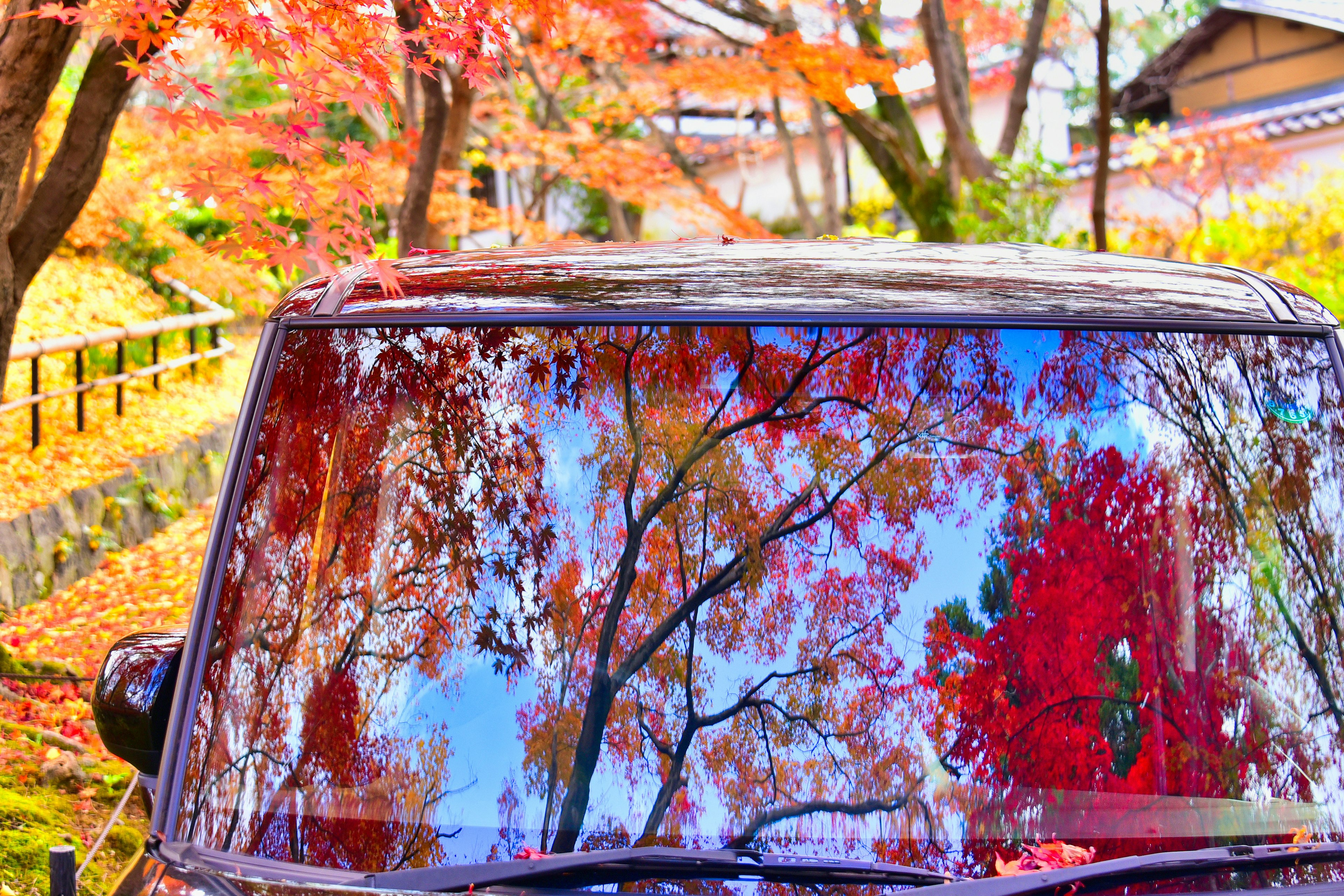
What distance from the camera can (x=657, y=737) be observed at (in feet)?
5.45

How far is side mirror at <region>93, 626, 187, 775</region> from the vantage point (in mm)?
1835

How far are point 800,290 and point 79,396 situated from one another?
26.8ft

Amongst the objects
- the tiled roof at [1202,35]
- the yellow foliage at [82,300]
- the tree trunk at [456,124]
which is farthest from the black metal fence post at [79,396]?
the tiled roof at [1202,35]

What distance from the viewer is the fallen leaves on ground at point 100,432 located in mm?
7418

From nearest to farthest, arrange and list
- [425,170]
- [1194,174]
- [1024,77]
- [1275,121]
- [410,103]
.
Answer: [425,170] → [1024,77] → [410,103] → [1194,174] → [1275,121]

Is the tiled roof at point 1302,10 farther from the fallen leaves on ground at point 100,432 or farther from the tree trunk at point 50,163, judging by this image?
the tree trunk at point 50,163

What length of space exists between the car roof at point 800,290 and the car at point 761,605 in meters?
0.02

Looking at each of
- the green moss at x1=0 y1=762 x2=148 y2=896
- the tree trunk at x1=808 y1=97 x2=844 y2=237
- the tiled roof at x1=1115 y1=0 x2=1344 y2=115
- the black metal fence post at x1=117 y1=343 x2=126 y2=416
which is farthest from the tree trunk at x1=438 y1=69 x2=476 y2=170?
the tiled roof at x1=1115 y1=0 x2=1344 y2=115

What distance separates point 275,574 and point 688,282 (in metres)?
0.85

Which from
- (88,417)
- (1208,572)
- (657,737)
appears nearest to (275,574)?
(657,737)

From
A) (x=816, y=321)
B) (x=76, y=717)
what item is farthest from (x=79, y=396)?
(x=816, y=321)

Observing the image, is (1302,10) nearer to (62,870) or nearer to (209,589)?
(209,589)

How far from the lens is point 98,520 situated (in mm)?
7750

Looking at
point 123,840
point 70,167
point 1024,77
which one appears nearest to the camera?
point 123,840
